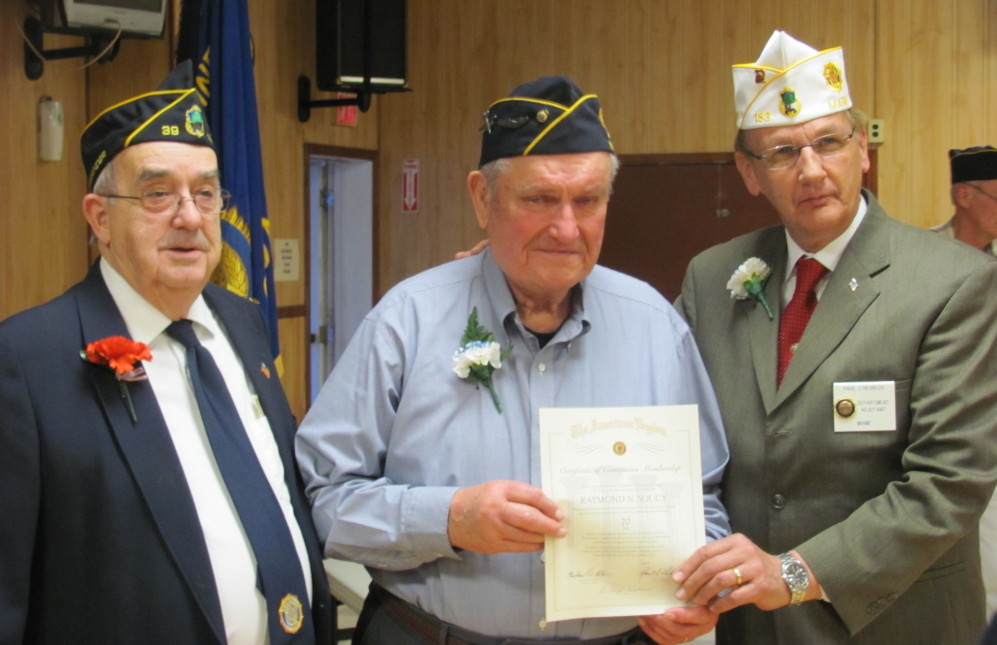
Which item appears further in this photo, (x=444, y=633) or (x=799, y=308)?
(x=799, y=308)

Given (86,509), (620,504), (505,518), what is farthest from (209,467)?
(620,504)

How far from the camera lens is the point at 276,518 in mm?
1892

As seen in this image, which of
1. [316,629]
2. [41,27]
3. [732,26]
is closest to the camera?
[316,629]

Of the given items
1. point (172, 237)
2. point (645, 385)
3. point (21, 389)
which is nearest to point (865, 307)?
point (645, 385)

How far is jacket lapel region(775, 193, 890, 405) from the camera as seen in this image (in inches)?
80.0

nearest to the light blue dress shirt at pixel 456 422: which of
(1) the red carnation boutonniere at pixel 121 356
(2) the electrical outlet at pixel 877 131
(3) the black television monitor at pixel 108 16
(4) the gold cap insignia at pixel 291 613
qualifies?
(4) the gold cap insignia at pixel 291 613

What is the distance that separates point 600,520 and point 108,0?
2.97 meters

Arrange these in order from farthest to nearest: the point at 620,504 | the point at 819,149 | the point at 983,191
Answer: the point at 983,191
the point at 819,149
the point at 620,504

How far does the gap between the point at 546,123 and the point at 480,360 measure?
47 centimetres

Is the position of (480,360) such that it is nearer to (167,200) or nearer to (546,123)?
(546,123)

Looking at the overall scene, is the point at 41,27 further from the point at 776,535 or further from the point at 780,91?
the point at 776,535

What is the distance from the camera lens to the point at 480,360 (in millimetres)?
1887

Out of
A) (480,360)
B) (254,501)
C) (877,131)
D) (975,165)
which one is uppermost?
(877,131)

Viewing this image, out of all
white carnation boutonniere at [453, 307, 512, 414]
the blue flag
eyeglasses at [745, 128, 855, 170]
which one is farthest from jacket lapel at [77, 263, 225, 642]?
the blue flag
